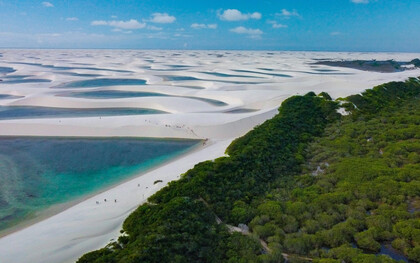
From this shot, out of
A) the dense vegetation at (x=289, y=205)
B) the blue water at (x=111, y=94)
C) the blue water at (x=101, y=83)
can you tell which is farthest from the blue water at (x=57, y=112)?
the dense vegetation at (x=289, y=205)

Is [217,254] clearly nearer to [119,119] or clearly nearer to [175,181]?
[175,181]

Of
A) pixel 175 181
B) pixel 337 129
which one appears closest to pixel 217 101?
pixel 337 129

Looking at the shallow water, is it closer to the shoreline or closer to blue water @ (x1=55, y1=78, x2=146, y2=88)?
the shoreline

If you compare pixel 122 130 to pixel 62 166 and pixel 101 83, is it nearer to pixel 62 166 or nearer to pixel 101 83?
pixel 62 166

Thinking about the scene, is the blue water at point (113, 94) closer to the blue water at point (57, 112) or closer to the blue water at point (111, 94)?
the blue water at point (111, 94)

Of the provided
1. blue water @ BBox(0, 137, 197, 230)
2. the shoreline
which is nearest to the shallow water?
the shoreline

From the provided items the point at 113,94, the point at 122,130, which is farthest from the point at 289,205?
the point at 113,94
